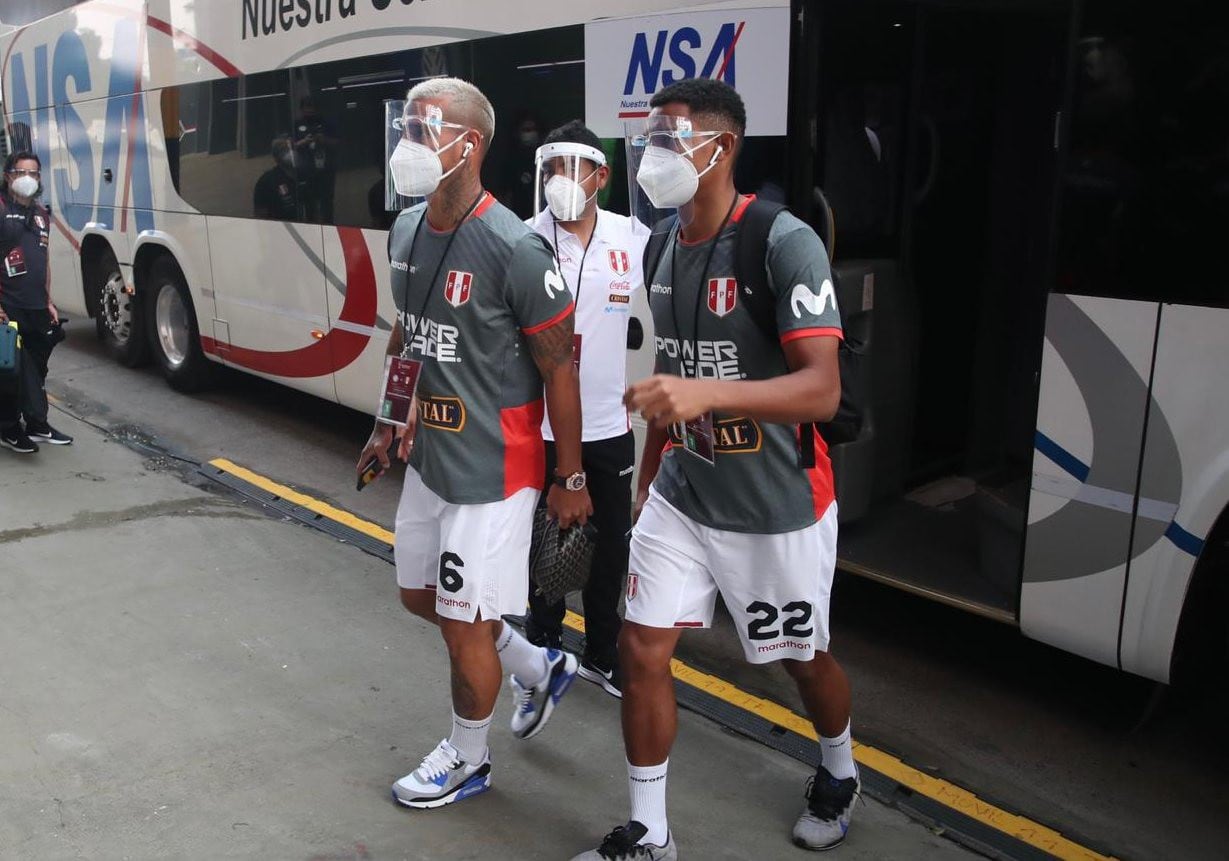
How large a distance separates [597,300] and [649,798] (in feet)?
5.65

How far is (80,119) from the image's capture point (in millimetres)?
9859

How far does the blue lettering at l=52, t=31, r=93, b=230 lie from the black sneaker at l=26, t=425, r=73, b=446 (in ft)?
11.0

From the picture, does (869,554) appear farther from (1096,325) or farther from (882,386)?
(1096,325)

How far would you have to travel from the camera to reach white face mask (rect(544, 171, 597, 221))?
13.1 ft

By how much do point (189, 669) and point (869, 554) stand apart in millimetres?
2717

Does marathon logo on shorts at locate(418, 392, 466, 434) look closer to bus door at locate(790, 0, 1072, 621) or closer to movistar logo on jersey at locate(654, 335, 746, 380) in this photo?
movistar logo on jersey at locate(654, 335, 746, 380)

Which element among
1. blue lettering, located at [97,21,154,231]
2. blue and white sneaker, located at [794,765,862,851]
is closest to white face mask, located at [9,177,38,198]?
blue lettering, located at [97,21,154,231]

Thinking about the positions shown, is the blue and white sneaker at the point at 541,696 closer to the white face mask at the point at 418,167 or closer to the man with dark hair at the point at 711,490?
the man with dark hair at the point at 711,490

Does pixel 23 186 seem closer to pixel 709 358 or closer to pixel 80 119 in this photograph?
pixel 80 119

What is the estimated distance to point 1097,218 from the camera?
11.9 feet

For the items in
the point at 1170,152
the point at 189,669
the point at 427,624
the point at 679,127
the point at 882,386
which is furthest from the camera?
the point at 882,386

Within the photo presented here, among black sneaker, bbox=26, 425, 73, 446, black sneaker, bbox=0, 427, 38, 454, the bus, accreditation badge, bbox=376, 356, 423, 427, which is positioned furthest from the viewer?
black sneaker, bbox=26, 425, 73, 446

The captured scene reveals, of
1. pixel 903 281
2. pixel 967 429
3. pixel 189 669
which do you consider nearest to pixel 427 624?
pixel 189 669

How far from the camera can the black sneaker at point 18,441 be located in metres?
7.07
